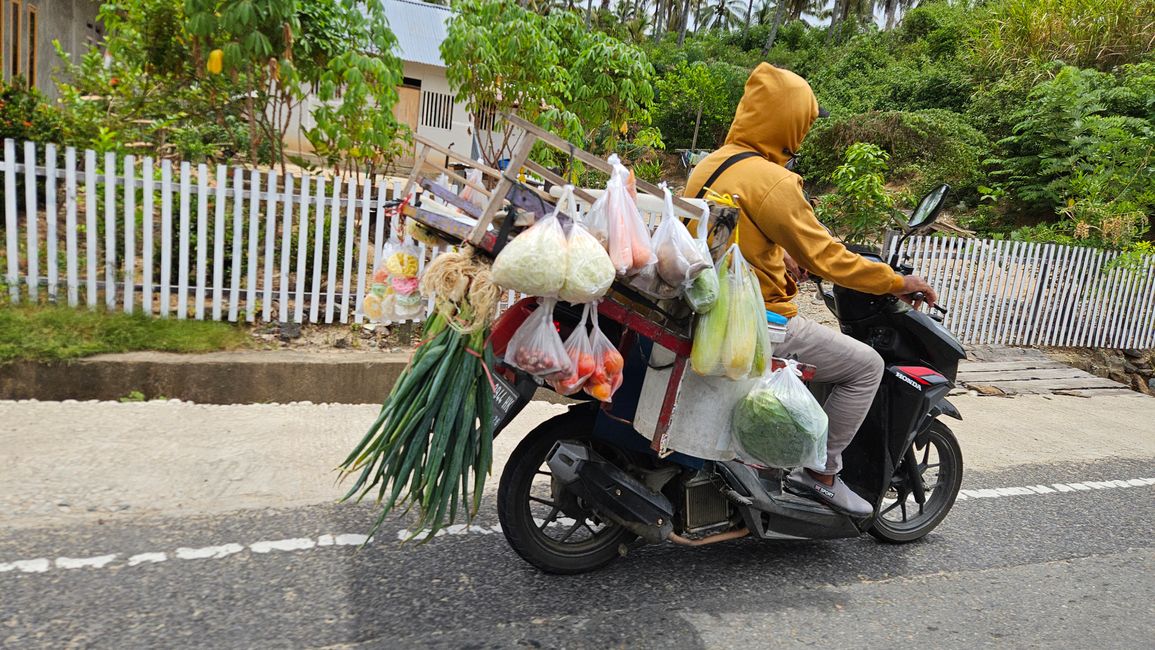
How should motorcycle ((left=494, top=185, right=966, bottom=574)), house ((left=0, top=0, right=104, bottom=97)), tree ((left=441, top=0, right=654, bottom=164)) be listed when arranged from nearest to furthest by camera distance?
motorcycle ((left=494, top=185, right=966, bottom=574)) → tree ((left=441, top=0, right=654, bottom=164)) → house ((left=0, top=0, right=104, bottom=97))

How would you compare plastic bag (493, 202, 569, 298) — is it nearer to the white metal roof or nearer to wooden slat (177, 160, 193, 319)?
wooden slat (177, 160, 193, 319)

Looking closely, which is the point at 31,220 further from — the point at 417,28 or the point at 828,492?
the point at 417,28

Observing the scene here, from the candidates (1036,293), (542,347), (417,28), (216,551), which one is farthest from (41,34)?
(1036,293)

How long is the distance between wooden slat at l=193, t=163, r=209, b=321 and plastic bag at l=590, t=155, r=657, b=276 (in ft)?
13.2

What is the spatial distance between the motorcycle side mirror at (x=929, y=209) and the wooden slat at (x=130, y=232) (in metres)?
4.78

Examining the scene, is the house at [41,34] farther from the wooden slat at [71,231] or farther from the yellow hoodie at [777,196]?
the yellow hoodie at [777,196]

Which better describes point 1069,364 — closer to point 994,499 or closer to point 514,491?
point 994,499

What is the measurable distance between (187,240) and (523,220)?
4074 millimetres

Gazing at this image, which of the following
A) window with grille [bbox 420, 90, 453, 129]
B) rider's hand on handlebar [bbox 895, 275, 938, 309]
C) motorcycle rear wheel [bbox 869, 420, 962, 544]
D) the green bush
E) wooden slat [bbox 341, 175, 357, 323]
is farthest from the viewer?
window with grille [bbox 420, 90, 453, 129]

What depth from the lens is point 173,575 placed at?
2869 millimetres

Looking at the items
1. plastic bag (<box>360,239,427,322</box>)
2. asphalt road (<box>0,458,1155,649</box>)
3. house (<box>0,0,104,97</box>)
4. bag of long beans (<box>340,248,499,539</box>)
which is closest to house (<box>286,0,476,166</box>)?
house (<box>0,0,104,97</box>)

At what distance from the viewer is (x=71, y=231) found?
527cm

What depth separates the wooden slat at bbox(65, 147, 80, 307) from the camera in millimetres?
5211

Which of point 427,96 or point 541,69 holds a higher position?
point 427,96
